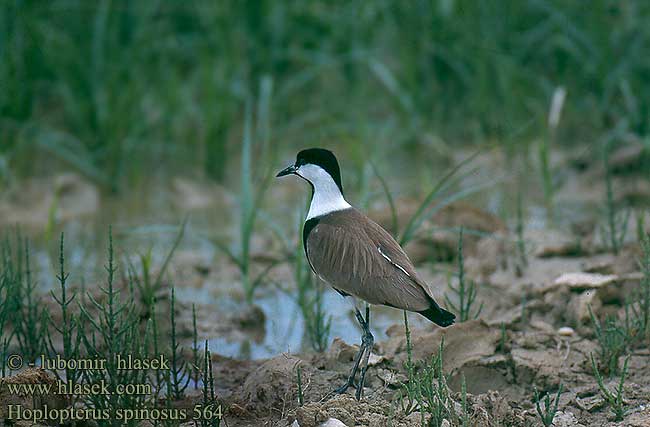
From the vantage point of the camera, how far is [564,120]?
8.26 meters

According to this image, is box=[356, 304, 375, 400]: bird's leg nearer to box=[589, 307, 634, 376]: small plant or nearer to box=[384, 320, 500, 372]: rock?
box=[384, 320, 500, 372]: rock

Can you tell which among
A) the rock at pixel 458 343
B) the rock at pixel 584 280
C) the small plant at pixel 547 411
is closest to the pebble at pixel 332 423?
the small plant at pixel 547 411

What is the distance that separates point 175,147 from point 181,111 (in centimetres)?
33

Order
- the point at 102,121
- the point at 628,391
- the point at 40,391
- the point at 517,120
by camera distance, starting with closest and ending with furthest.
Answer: the point at 40,391 < the point at 628,391 < the point at 102,121 < the point at 517,120

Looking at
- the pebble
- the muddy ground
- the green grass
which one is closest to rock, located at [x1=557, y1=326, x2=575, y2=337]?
the muddy ground

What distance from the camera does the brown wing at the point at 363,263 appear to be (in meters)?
3.90

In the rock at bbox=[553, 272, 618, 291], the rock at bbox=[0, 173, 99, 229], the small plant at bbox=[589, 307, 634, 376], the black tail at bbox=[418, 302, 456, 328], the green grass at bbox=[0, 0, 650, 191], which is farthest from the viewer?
the green grass at bbox=[0, 0, 650, 191]

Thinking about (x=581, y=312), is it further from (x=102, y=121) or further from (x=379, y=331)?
(x=102, y=121)

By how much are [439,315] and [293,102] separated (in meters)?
4.68

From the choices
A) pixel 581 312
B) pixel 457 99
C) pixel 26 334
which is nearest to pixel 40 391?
pixel 26 334

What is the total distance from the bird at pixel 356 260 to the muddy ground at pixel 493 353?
0.68ft

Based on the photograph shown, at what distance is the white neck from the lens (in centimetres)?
429

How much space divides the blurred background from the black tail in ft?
8.79

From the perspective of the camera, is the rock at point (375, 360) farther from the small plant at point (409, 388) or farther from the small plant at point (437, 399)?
the small plant at point (437, 399)
